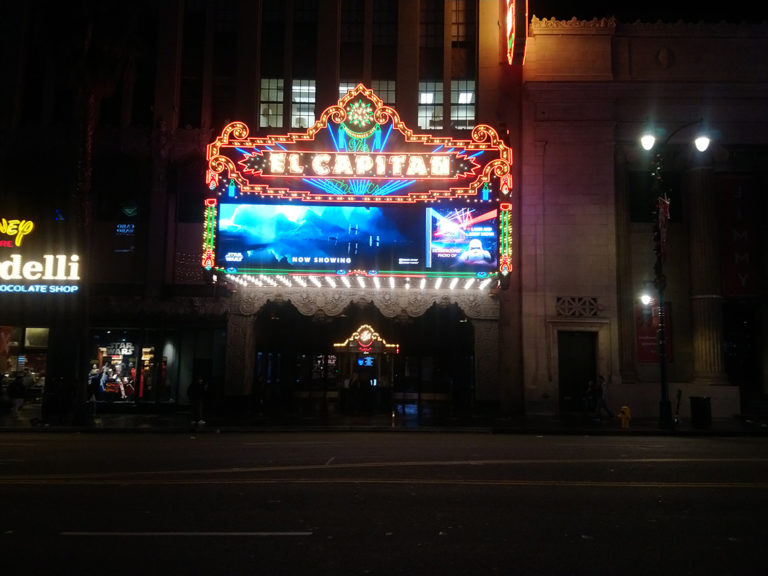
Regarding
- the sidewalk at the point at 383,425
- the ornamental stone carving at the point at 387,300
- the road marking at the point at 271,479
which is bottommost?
the sidewalk at the point at 383,425

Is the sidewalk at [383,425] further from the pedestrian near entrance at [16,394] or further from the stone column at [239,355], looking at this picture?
the stone column at [239,355]

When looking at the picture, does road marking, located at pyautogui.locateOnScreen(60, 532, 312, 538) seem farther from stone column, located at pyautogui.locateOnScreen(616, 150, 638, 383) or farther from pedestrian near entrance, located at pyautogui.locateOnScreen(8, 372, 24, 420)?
stone column, located at pyautogui.locateOnScreen(616, 150, 638, 383)

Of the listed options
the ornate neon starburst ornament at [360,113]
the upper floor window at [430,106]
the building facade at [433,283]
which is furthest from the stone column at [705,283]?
the ornate neon starburst ornament at [360,113]

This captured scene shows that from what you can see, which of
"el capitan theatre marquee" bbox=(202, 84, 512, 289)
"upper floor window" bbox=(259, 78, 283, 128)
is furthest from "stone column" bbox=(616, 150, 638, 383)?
"upper floor window" bbox=(259, 78, 283, 128)

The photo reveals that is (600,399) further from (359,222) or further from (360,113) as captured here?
(360,113)

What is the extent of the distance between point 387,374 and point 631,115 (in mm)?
15240

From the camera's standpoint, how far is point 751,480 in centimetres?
1105

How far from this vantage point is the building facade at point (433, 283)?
2683cm

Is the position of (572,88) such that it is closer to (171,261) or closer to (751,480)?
(171,261)

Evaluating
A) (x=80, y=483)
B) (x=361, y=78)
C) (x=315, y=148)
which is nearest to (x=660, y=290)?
(x=315, y=148)

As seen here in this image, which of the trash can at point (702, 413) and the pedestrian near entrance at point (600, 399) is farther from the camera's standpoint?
the pedestrian near entrance at point (600, 399)

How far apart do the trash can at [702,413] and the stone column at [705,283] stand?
4.54m

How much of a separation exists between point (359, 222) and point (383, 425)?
→ 7569 mm

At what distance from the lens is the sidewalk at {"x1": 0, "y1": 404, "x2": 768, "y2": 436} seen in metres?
21.5
